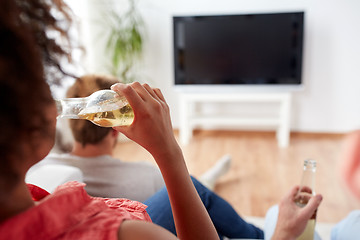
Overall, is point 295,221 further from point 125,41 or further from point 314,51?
point 314,51

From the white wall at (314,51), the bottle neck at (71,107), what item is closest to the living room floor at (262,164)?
the white wall at (314,51)

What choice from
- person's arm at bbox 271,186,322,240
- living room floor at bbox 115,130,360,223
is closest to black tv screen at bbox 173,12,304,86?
living room floor at bbox 115,130,360,223

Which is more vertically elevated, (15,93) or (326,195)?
(15,93)

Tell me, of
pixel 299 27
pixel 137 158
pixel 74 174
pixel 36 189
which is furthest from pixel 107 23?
pixel 36 189

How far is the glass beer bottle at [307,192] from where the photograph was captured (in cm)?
93

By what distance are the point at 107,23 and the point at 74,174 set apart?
10.5 ft

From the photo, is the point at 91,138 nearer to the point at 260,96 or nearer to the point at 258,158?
the point at 258,158

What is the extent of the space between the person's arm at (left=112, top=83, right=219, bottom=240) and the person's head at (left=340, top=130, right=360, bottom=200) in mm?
276

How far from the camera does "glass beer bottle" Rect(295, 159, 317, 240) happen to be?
3.04ft

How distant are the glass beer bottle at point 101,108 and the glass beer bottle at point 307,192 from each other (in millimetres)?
590

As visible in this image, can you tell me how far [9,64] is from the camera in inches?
12.9

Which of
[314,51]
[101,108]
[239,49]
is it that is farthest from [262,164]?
[101,108]

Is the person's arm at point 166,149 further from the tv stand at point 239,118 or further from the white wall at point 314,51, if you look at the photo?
the white wall at point 314,51

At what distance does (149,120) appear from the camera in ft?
1.63
